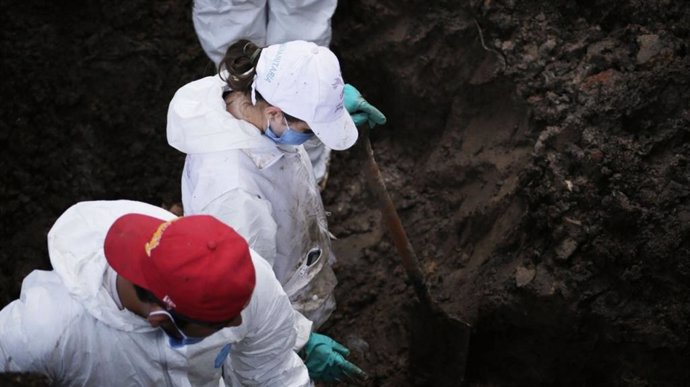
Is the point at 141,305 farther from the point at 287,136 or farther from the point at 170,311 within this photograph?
the point at 287,136

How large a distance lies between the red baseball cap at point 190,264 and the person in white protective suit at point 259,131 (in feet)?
1.69

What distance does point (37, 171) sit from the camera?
13.6ft

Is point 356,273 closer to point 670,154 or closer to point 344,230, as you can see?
point 344,230

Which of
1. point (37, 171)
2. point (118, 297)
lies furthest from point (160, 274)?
point (37, 171)

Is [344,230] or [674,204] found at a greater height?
[674,204]

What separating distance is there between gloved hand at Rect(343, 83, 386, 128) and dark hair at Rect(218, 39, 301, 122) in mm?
551

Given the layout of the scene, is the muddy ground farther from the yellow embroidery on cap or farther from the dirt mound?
the yellow embroidery on cap

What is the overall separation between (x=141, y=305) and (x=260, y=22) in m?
2.23

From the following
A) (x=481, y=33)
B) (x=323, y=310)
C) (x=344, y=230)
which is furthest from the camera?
(x=344, y=230)

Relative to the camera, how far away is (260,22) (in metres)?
3.84

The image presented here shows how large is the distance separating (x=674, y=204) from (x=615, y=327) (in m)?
0.59

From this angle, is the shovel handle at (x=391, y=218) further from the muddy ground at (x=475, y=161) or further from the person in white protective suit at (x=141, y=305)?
the person in white protective suit at (x=141, y=305)

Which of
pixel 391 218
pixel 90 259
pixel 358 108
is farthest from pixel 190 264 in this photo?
pixel 391 218

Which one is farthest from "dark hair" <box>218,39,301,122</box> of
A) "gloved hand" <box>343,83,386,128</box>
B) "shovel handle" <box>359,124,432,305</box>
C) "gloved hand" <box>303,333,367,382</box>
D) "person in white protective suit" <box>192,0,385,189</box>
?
"person in white protective suit" <box>192,0,385,189</box>
